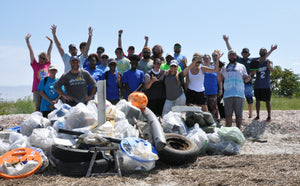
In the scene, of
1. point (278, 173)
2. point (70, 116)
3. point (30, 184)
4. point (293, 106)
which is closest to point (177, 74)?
point (70, 116)

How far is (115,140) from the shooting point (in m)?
4.77

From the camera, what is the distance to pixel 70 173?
14.9ft

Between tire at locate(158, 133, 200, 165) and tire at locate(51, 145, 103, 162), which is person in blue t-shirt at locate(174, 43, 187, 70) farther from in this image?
tire at locate(51, 145, 103, 162)

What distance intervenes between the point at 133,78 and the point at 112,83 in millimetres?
547

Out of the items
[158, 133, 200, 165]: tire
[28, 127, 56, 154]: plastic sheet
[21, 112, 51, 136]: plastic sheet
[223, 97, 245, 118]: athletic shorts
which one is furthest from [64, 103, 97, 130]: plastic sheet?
[223, 97, 245, 118]: athletic shorts

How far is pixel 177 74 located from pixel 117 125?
253cm

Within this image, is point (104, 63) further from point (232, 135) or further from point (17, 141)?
point (232, 135)

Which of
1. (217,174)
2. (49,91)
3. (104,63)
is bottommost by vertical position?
(217,174)

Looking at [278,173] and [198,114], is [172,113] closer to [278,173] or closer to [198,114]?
[198,114]

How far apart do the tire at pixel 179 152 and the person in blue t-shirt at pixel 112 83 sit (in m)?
2.14

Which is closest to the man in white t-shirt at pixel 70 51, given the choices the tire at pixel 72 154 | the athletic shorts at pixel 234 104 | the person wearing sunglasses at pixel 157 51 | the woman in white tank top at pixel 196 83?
the person wearing sunglasses at pixel 157 51

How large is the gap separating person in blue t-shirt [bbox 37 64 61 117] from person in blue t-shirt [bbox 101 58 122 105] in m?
1.21

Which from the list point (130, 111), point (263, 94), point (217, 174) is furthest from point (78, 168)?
point (263, 94)

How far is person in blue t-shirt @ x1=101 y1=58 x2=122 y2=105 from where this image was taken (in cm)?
724
